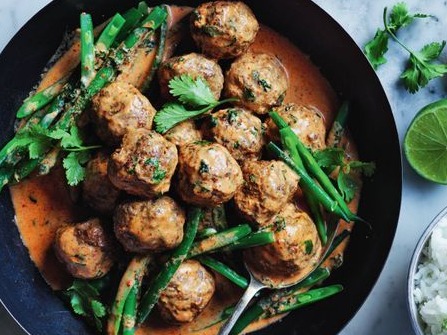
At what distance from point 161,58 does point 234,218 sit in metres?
0.95

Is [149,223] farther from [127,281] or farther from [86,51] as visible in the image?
[86,51]

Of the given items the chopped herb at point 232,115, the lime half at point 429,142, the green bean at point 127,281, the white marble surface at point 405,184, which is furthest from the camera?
the white marble surface at point 405,184

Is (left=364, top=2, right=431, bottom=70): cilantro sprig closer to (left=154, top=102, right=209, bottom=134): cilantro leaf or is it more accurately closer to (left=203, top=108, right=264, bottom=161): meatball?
(left=203, top=108, right=264, bottom=161): meatball

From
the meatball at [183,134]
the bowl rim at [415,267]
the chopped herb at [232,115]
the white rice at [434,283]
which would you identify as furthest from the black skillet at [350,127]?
the meatball at [183,134]

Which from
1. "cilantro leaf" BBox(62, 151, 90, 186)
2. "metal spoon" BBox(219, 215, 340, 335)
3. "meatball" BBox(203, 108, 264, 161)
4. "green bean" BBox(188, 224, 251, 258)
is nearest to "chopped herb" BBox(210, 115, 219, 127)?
"meatball" BBox(203, 108, 264, 161)

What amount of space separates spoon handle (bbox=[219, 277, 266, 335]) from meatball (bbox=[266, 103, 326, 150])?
0.78 meters

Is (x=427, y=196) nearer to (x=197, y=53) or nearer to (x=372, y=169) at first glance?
(x=372, y=169)

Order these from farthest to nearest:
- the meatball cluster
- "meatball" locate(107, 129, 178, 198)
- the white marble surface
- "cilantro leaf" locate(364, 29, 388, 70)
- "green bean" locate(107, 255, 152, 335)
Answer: the white marble surface, "cilantro leaf" locate(364, 29, 388, 70), "green bean" locate(107, 255, 152, 335), the meatball cluster, "meatball" locate(107, 129, 178, 198)

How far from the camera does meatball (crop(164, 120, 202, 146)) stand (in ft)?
11.3

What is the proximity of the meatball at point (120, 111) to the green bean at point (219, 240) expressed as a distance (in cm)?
65

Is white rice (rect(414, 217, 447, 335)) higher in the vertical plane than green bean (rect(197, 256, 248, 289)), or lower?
lower

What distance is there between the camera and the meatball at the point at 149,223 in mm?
3291

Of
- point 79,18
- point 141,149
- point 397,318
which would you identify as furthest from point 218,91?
point 397,318

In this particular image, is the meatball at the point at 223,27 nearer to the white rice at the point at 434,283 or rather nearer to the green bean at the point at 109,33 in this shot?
the green bean at the point at 109,33
